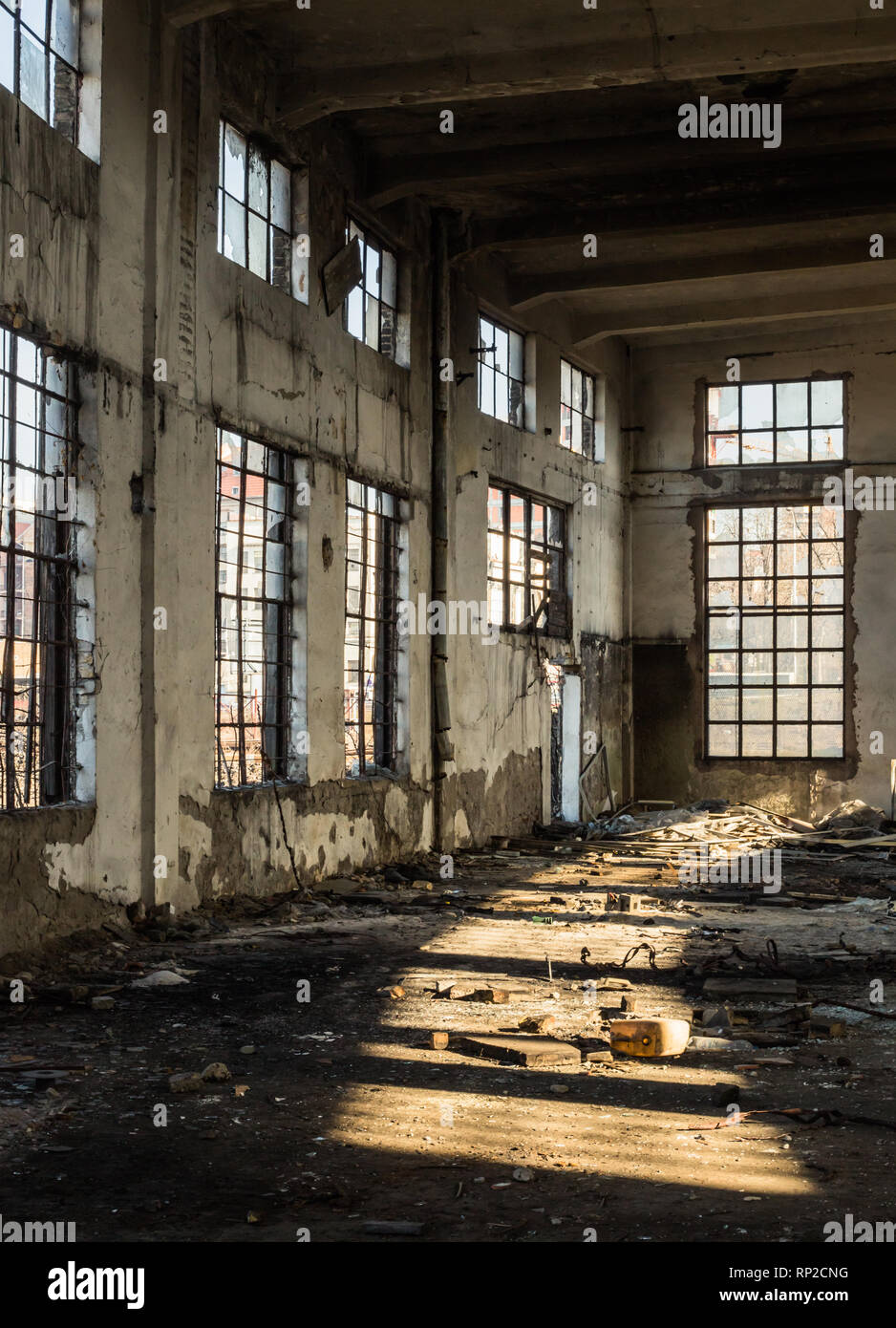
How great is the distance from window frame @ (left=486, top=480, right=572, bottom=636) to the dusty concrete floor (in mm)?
7491

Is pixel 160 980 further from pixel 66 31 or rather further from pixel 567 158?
pixel 567 158

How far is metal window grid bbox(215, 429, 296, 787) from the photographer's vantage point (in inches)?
399

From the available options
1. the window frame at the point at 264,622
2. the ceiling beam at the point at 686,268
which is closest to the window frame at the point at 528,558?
the ceiling beam at the point at 686,268

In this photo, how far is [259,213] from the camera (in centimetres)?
1069

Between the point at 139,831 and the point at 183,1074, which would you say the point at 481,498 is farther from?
the point at 183,1074

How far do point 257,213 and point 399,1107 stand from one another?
7956 millimetres

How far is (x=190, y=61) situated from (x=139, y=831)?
17.9 feet

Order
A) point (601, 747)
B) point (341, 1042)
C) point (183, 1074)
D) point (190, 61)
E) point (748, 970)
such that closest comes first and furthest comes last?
point (183, 1074), point (341, 1042), point (748, 970), point (190, 61), point (601, 747)

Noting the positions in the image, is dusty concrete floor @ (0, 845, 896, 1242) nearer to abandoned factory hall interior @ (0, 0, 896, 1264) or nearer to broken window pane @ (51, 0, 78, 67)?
abandoned factory hall interior @ (0, 0, 896, 1264)

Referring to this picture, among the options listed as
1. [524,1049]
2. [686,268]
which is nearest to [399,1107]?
[524,1049]

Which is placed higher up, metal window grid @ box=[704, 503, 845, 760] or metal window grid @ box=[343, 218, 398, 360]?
metal window grid @ box=[343, 218, 398, 360]

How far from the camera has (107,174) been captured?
842cm

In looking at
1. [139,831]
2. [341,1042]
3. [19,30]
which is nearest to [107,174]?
[19,30]

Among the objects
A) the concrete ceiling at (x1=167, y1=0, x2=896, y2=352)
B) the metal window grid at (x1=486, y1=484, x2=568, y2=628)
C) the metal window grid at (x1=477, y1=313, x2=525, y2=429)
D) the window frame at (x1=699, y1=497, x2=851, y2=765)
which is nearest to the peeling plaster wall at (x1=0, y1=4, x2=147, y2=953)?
the concrete ceiling at (x1=167, y1=0, x2=896, y2=352)
